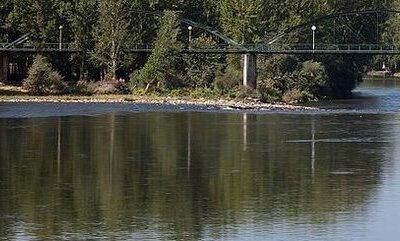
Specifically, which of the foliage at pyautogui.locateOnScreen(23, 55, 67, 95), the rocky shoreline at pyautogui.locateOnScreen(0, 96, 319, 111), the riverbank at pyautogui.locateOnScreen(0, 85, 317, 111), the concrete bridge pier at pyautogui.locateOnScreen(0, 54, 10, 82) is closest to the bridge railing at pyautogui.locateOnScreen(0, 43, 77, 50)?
the concrete bridge pier at pyautogui.locateOnScreen(0, 54, 10, 82)

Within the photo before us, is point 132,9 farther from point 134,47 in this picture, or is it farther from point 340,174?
point 340,174

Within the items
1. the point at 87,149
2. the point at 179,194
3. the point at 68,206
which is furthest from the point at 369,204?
the point at 87,149

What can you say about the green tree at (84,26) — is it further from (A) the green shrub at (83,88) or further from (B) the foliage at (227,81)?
(B) the foliage at (227,81)

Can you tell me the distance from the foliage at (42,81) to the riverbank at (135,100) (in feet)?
3.26

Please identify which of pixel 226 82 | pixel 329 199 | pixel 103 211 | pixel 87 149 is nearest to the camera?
pixel 103 211

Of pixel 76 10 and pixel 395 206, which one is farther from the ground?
pixel 76 10

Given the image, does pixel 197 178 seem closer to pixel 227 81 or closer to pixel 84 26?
pixel 227 81

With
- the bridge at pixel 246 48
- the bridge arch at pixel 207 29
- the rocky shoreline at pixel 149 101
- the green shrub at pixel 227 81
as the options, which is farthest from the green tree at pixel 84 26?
the green shrub at pixel 227 81

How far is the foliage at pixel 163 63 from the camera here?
102500 mm

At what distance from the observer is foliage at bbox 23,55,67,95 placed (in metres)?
100

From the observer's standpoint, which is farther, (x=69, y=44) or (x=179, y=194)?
(x=69, y=44)

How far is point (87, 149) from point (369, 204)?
2078 centimetres

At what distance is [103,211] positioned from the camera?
35.5 m

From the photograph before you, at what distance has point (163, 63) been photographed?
10269 centimetres
